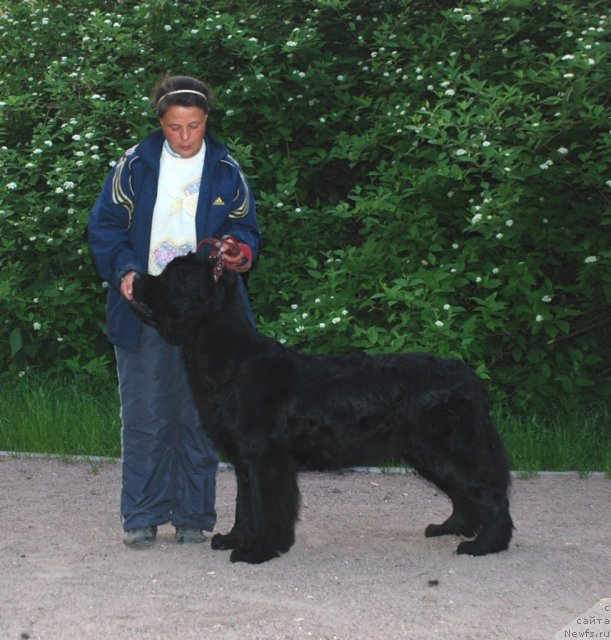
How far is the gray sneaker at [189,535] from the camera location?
543 centimetres

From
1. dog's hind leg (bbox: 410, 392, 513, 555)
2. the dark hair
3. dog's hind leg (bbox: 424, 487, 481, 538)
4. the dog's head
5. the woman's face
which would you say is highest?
the dark hair

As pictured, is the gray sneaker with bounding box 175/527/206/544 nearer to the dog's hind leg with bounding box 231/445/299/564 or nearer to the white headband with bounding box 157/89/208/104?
the dog's hind leg with bounding box 231/445/299/564

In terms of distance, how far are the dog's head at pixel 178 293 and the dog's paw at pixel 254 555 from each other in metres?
1.07

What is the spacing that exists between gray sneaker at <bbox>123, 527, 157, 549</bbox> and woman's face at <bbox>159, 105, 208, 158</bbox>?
187cm

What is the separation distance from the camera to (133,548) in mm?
5332

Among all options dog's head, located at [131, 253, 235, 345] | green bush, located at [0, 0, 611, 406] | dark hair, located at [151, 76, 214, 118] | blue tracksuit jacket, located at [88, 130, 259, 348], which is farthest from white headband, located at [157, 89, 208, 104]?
green bush, located at [0, 0, 611, 406]

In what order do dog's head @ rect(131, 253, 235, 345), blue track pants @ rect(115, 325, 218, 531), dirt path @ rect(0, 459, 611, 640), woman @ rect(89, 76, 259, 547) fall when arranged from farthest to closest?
1. blue track pants @ rect(115, 325, 218, 531)
2. woman @ rect(89, 76, 259, 547)
3. dog's head @ rect(131, 253, 235, 345)
4. dirt path @ rect(0, 459, 611, 640)

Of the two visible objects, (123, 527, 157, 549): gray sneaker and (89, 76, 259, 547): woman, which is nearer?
(89, 76, 259, 547): woman

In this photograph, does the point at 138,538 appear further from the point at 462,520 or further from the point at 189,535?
the point at 462,520

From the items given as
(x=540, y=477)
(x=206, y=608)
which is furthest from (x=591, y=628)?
(x=540, y=477)

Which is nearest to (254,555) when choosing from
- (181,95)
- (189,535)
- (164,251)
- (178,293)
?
(189,535)

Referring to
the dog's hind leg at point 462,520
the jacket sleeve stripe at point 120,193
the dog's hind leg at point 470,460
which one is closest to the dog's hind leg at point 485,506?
the dog's hind leg at point 470,460

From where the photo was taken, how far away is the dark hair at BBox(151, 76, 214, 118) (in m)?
5.10

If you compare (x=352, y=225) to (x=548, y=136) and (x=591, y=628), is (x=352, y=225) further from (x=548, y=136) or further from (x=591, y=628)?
(x=591, y=628)
